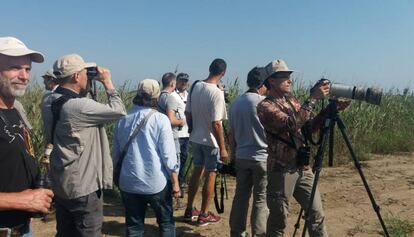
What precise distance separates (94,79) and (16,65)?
3.49 feet

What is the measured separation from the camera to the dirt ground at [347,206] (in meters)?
5.04

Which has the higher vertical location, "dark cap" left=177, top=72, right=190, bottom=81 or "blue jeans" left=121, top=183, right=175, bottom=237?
"dark cap" left=177, top=72, right=190, bottom=81

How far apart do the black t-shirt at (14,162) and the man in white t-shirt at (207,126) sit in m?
2.73

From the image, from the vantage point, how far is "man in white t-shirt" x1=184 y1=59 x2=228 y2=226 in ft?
15.6

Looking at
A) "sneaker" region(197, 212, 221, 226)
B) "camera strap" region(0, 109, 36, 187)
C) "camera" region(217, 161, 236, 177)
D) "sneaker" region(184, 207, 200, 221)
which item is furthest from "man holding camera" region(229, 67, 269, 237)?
"camera strap" region(0, 109, 36, 187)

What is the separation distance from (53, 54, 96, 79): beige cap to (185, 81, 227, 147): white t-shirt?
195 centimetres

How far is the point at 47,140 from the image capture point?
313cm

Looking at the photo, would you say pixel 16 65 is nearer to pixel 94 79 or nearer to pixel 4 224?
pixel 4 224

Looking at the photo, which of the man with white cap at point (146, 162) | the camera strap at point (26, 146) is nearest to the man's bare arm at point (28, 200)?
the camera strap at point (26, 146)

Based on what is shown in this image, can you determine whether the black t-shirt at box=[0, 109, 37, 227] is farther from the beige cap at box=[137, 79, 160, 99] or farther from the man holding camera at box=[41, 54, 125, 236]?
the beige cap at box=[137, 79, 160, 99]

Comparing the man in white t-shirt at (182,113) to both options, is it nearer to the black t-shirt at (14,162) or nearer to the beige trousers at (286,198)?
the beige trousers at (286,198)

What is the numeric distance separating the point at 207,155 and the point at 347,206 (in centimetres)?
236

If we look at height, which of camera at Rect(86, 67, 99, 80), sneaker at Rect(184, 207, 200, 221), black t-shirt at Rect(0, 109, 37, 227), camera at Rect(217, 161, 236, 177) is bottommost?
sneaker at Rect(184, 207, 200, 221)


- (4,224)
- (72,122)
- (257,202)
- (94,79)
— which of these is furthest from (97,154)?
(257,202)
